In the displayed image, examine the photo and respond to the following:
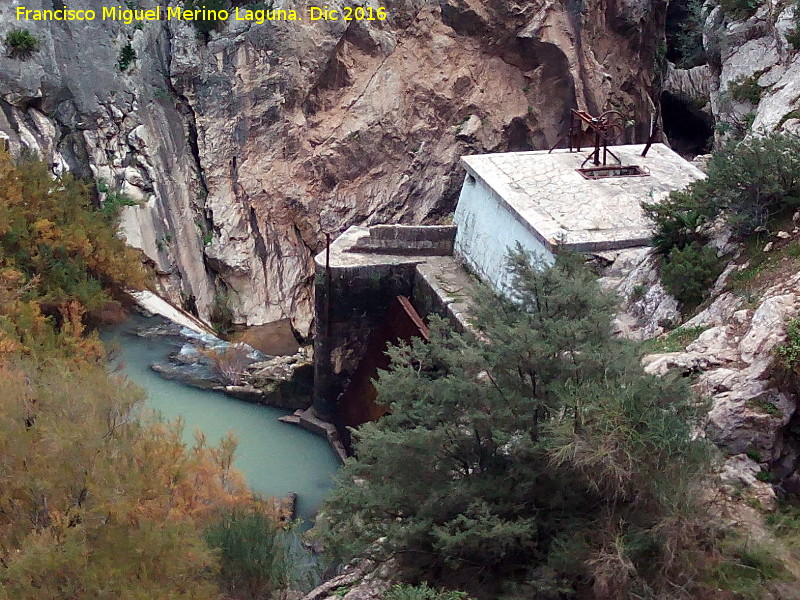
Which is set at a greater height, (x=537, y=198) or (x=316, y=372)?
(x=537, y=198)

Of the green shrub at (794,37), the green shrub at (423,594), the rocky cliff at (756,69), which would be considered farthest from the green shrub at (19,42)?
the green shrub at (423,594)

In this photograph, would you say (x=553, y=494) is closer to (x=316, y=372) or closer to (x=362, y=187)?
(x=316, y=372)

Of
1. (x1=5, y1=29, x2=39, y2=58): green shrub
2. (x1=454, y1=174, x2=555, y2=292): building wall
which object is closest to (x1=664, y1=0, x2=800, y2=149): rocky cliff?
(x1=454, y1=174, x2=555, y2=292): building wall

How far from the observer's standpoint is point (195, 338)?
41.9 feet

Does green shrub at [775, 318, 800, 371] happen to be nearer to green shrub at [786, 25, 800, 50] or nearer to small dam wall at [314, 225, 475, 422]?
small dam wall at [314, 225, 475, 422]

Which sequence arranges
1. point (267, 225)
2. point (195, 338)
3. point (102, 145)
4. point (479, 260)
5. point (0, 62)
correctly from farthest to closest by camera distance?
point (267, 225) → point (102, 145) → point (0, 62) → point (195, 338) → point (479, 260)

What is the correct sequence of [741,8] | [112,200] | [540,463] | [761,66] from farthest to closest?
[112,200] < [741,8] < [761,66] < [540,463]

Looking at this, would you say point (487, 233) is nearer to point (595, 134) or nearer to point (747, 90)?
point (595, 134)

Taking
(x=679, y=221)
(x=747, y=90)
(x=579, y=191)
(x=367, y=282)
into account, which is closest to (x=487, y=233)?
(x=579, y=191)

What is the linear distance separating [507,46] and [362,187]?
4578mm

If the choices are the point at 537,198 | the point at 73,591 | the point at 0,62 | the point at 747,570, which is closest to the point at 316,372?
the point at 537,198

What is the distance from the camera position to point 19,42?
48.4 ft

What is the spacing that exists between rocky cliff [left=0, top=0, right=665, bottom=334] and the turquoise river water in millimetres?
3182

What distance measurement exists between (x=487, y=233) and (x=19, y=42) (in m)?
10.5
